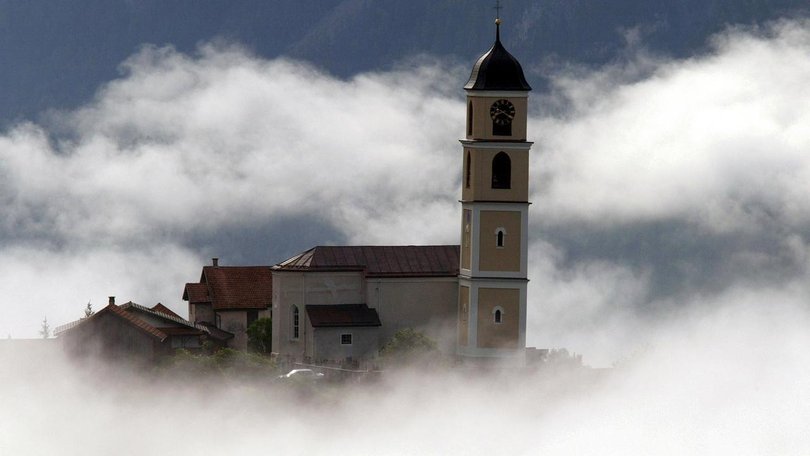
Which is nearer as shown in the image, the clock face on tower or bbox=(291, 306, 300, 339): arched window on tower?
the clock face on tower

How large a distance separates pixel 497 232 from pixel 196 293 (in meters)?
17.1

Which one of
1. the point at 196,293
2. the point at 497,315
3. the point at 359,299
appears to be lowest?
the point at 497,315

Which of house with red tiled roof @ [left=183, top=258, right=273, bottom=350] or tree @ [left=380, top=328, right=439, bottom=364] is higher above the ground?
house with red tiled roof @ [left=183, top=258, right=273, bottom=350]

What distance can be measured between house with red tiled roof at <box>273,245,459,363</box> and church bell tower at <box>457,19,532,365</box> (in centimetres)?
202

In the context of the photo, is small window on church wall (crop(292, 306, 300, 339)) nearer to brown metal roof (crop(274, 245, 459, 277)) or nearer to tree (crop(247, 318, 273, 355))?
brown metal roof (crop(274, 245, 459, 277))

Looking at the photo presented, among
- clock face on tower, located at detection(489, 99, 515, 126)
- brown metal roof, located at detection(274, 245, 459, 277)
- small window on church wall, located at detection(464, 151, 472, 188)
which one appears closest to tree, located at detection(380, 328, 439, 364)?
brown metal roof, located at detection(274, 245, 459, 277)

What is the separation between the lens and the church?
9988cm

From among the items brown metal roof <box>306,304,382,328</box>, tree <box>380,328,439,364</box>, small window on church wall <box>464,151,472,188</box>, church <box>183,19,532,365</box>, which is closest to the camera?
tree <box>380,328,439,364</box>

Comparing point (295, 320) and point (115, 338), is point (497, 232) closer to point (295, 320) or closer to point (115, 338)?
point (295, 320)

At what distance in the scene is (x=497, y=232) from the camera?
100 meters

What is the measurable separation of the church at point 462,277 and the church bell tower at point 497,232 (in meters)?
0.04

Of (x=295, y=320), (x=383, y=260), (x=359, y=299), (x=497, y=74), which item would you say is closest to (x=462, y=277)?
(x=383, y=260)

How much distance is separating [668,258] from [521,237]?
100 metres

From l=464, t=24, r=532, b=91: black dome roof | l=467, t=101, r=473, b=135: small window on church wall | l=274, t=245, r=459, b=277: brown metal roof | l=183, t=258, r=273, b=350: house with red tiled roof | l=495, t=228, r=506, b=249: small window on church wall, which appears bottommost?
l=183, t=258, r=273, b=350: house with red tiled roof
